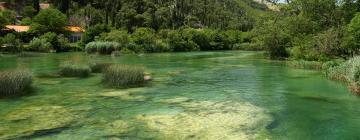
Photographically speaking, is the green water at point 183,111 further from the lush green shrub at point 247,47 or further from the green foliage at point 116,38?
the lush green shrub at point 247,47

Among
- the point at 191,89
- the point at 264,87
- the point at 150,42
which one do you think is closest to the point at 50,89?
the point at 191,89

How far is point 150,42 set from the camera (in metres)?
83.6

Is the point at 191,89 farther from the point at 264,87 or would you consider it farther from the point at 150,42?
the point at 150,42

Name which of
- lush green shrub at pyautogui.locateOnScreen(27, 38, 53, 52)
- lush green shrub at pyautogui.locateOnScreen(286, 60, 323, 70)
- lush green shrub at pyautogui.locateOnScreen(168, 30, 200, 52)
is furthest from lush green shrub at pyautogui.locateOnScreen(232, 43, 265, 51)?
lush green shrub at pyautogui.locateOnScreen(286, 60, 323, 70)

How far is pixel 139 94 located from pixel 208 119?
794cm

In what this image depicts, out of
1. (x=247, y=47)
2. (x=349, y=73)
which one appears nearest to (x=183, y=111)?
(x=349, y=73)

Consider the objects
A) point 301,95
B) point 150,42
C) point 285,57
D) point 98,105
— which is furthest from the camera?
point 150,42

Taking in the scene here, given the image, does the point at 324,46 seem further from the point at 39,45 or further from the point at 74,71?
the point at 39,45

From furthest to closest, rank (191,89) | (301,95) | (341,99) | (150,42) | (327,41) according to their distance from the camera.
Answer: (150,42)
(327,41)
(191,89)
(301,95)
(341,99)

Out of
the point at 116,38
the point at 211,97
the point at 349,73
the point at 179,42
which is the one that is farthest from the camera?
the point at 179,42

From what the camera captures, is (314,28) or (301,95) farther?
(314,28)

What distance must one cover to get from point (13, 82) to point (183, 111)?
1075 centimetres

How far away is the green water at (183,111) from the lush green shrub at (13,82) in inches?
39.3

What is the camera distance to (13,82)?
24.5m
